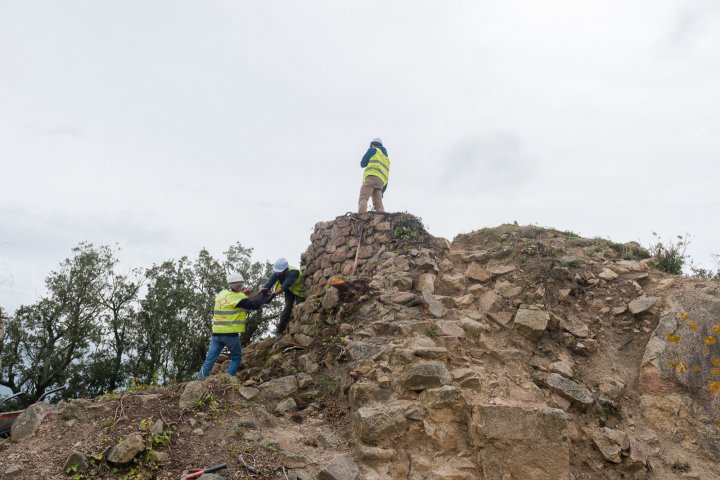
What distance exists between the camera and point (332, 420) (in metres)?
6.10

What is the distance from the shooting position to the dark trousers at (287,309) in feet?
30.8

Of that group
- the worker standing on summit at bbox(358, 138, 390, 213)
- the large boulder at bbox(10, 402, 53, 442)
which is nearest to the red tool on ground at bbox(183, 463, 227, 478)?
the large boulder at bbox(10, 402, 53, 442)

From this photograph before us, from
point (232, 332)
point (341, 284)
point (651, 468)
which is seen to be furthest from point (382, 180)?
point (651, 468)

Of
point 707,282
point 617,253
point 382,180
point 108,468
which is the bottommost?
point 108,468

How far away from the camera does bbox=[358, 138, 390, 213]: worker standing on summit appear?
10.3 m

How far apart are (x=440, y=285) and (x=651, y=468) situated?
3.96 meters

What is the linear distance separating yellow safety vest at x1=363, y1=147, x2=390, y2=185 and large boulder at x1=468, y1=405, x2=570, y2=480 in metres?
6.04

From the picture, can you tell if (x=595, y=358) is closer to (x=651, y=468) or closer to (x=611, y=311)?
(x=611, y=311)

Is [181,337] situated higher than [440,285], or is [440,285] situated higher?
[440,285]

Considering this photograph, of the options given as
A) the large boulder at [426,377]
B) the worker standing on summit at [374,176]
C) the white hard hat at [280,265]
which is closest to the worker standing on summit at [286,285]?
the white hard hat at [280,265]

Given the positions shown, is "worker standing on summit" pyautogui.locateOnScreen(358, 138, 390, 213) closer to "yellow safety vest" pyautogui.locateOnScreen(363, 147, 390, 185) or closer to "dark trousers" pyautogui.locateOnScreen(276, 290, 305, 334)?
"yellow safety vest" pyautogui.locateOnScreen(363, 147, 390, 185)

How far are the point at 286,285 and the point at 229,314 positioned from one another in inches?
72.9

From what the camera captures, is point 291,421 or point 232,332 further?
point 232,332

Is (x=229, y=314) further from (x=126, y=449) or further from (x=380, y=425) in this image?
(x=380, y=425)
